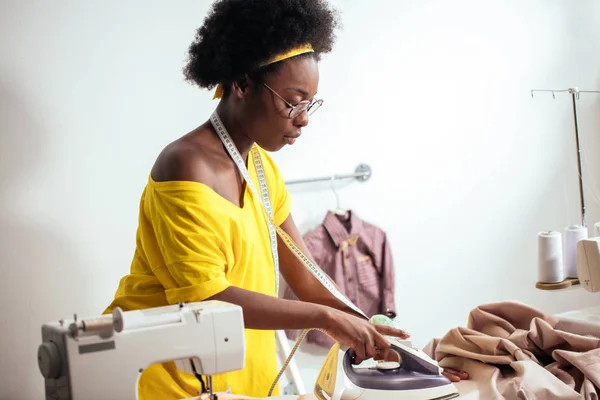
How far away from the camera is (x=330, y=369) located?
1.73 metres

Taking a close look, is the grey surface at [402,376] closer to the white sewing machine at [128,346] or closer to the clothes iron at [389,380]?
the clothes iron at [389,380]

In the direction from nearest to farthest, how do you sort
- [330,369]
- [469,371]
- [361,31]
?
1. [330,369]
2. [469,371]
3. [361,31]

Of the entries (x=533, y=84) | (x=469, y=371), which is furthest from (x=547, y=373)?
(x=533, y=84)

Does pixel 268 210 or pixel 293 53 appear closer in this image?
pixel 293 53

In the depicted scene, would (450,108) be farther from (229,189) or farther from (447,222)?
(229,189)

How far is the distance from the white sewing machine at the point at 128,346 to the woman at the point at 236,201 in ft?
0.79

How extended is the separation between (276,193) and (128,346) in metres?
0.84

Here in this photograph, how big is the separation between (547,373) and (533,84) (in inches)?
93.3

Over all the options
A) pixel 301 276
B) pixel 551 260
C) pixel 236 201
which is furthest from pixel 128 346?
pixel 551 260

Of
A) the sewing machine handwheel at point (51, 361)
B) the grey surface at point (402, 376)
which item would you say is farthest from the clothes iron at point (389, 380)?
the sewing machine handwheel at point (51, 361)

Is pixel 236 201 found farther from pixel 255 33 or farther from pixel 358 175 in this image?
pixel 358 175

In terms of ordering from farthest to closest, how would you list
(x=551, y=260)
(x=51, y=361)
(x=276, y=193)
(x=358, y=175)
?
(x=358, y=175) < (x=551, y=260) < (x=276, y=193) < (x=51, y=361)

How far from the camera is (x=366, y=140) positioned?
338cm

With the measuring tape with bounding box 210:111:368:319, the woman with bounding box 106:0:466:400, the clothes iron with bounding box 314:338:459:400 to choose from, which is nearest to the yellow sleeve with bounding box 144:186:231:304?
the woman with bounding box 106:0:466:400
